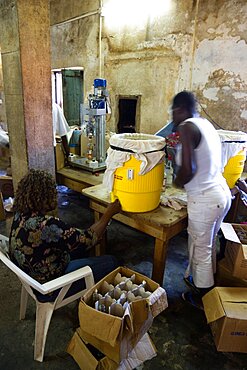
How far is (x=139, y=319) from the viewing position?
1.27 metres

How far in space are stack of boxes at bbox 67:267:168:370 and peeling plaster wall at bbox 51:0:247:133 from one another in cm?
255

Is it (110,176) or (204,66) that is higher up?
(204,66)

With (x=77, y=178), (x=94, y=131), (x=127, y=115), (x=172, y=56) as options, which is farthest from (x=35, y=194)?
(x=127, y=115)

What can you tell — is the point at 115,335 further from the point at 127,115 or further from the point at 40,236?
the point at 127,115

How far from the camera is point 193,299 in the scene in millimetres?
1965

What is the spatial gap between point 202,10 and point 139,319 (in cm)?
343

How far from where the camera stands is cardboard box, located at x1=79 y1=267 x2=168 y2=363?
1177 millimetres

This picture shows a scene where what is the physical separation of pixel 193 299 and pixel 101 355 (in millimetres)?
889

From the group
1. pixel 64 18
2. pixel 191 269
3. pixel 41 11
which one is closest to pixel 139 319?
pixel 191 269

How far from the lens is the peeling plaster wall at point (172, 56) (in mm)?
2965

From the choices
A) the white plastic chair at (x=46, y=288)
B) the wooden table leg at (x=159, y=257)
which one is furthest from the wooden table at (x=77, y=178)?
Result: the white plastic chair at (x=46, y=288)

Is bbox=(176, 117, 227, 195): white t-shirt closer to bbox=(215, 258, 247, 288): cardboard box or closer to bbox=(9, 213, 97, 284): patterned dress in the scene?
bbox=(215, 258, 247, 288): cardboard box

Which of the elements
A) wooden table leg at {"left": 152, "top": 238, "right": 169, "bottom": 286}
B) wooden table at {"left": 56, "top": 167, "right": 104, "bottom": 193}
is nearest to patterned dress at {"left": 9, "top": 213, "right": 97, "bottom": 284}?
wooden table leg at {"left": 152, "top": 238, "right": 169, "bottom": 286}

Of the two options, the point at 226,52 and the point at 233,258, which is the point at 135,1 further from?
the point at 233,258
